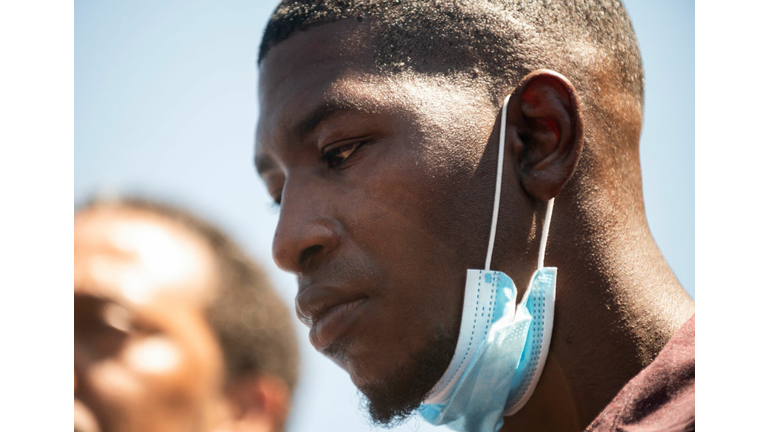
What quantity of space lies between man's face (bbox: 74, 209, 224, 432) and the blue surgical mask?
1.02 metres

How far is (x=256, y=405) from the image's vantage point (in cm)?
296

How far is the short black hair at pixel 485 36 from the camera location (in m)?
2.32

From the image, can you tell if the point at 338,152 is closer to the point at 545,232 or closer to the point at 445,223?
the point at 445,223

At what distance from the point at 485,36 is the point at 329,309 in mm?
1041

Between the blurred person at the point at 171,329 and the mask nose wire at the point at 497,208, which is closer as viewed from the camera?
the mask nose wire at the point at 497,208

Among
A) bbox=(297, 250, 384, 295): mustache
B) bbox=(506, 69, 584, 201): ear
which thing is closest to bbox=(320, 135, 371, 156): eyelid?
bbox=(297, 250, 384, 295): mustache

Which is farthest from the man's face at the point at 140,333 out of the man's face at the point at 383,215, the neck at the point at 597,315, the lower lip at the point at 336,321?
the neck at the point at 597,315

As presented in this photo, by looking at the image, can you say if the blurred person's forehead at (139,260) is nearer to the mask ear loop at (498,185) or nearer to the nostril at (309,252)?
the nostril at (309,252)

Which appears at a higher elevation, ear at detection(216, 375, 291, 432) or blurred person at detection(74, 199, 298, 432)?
blurred person at detection(74, 199, 298, 432)

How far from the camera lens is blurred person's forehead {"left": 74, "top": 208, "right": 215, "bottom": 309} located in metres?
2.74

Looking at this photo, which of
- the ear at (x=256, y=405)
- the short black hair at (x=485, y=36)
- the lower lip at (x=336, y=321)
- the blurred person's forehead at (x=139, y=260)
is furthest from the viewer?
the ear at (x=256, y=405)

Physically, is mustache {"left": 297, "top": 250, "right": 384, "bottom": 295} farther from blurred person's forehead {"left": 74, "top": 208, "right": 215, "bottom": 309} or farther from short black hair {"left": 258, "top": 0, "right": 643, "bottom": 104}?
blurred person's forehead {"left": 74, "top": 208, "right": 215, "bottom": 309}

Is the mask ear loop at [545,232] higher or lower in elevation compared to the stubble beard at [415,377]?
higher
